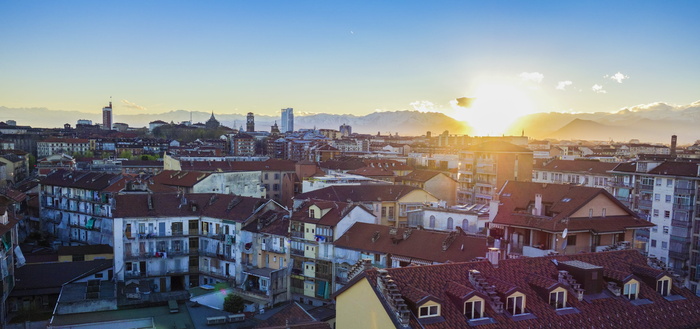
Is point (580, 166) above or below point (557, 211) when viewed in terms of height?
above

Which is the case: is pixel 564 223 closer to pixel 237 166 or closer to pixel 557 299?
pixel 557 299

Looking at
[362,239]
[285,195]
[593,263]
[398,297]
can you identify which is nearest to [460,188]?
[285,195]

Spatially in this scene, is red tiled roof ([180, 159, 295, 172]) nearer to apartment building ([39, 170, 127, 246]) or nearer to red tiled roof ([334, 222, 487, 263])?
apartment building ([39, 170, 127, 246])

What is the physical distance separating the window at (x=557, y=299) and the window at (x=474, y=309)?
3.42 meters

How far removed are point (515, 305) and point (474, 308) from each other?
6.22 ft

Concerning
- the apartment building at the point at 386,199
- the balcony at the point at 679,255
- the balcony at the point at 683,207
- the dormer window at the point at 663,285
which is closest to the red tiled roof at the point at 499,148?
the apartment building at the point at 386,199

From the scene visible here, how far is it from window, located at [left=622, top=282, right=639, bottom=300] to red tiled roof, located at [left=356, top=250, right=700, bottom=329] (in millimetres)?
337

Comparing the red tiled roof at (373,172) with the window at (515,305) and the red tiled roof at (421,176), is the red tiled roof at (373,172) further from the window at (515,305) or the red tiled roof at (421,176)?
the window at (515,305)

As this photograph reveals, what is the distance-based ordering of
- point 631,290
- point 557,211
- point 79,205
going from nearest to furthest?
point 631,290 < point 557,211 < point 79,205

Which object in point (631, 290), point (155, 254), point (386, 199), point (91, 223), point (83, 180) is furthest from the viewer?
point (83, 180)

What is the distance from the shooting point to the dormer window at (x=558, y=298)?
21328mm

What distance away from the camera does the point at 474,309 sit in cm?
1992

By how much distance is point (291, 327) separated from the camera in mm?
25391

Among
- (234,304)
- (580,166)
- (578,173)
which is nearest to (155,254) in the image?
(234,304)
